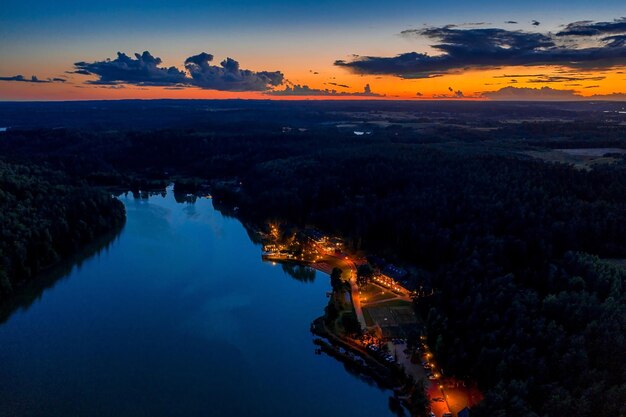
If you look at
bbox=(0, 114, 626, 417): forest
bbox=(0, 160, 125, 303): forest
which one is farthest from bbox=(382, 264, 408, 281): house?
bbox=(0, 160, 125, 303): forest

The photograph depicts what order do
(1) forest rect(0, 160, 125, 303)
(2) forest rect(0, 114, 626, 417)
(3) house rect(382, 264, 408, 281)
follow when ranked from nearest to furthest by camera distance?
(2) forest rect(0, 114, 626, 417) → (3) house rect(382, 264, 408, 281) → (1) forest rect(0, 160, 125, 303)

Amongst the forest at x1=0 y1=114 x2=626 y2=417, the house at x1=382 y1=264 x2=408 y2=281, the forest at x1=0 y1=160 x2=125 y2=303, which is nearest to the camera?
the forest at x1=0 y1=114 x2=626 y2=417

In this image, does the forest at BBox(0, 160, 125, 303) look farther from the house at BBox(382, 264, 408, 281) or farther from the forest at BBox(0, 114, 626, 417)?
the house at BBox(382, 264, 408, 281)

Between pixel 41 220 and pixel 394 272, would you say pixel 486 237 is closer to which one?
pixel 394 272

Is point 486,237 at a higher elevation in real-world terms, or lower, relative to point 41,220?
higher

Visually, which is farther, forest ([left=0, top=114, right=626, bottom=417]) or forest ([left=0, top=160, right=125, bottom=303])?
forest ([left=0, top=160, right=125, bottom=303])

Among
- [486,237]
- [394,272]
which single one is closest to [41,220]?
[394,272]

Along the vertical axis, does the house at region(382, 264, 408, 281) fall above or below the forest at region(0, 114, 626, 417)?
below

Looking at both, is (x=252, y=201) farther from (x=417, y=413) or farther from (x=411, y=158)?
(x=417, y=413)

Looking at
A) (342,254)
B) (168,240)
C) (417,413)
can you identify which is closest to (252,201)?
(168,240)
